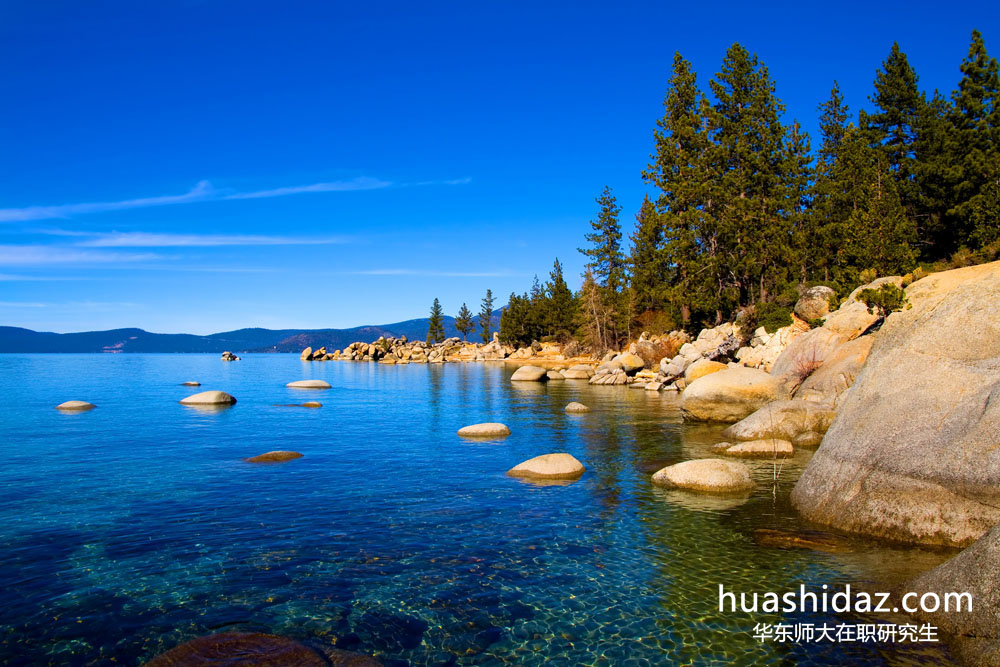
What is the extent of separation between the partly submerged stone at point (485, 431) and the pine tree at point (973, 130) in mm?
36630

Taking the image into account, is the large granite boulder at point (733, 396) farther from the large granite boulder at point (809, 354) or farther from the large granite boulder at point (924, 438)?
the large granite boulder at point (924, 438)

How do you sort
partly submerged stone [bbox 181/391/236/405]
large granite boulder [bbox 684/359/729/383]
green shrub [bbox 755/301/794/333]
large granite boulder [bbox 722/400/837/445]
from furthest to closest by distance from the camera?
green shrub [bbox 755/301/794/333], partly submerged stone [bbox 181/391/236/405], large granite boulder [bbox 684/359/729/383], large granite boulder [bbox 722/400/837/445]

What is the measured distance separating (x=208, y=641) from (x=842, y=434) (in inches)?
490

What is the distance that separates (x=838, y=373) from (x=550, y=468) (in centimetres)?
1312

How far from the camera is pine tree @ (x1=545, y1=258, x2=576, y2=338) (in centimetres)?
11894

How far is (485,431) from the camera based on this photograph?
85.1 feet

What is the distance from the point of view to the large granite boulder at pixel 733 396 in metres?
27.7

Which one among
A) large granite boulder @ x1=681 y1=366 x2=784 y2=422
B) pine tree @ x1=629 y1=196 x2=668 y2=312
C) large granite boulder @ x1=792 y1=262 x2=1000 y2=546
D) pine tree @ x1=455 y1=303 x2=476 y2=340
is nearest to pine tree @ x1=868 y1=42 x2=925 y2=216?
pine tree @ x1=629 y1=196 x2=668 y2=312

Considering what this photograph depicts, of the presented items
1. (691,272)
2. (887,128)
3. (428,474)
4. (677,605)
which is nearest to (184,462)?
(428,474)

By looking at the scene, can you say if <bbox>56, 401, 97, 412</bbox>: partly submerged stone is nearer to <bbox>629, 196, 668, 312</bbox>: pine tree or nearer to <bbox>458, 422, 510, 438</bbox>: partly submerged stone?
<bbox>458, 422, 510, 438</bbox>: partly submerged stone

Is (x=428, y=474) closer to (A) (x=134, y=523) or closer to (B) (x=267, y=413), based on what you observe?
(A) (x=134, y=523)

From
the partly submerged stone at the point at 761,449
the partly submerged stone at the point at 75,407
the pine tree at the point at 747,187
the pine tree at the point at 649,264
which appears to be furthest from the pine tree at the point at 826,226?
the partly submerged stone at the point at 75,407

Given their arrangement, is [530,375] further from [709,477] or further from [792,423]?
[709,477]

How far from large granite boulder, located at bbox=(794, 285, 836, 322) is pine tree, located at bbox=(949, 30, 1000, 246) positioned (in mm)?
9564
